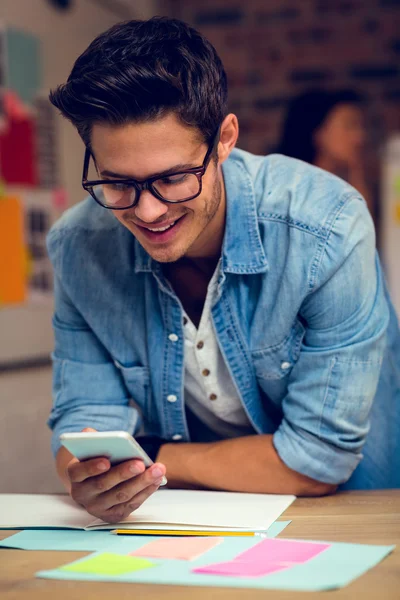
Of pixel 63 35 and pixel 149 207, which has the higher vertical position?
pixel 63 35

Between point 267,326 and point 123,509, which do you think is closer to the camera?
point 123,509

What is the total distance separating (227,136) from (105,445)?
1.96ft

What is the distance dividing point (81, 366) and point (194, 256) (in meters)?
0.30

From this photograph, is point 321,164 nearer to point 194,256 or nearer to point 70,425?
point 194,256

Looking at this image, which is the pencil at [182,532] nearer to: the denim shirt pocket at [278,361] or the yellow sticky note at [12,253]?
the denim shirt pocket at [278,361]

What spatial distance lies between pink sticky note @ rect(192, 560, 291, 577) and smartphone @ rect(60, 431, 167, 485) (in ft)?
0.67

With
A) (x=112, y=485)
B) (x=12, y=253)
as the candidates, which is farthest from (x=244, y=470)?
(x=12, y=253)

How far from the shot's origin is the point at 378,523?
1154 millimetres

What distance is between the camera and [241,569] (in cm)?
96

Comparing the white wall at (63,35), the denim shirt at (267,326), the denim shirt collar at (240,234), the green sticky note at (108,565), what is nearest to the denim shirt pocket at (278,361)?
the denim shirt at (267,326)

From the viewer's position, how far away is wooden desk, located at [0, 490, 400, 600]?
885mm

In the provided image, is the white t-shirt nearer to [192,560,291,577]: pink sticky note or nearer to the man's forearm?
the man's forearm

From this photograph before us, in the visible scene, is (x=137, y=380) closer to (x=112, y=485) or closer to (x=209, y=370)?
(x=209, y=370)

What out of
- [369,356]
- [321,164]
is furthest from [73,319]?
[321,164]
